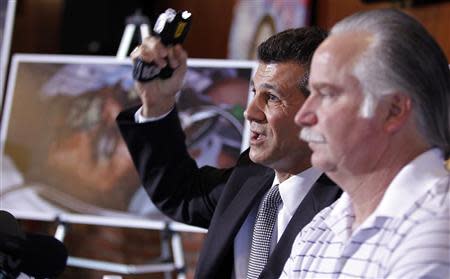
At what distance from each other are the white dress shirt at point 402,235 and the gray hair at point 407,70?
69mm

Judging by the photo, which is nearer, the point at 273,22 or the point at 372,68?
the point at 372,68

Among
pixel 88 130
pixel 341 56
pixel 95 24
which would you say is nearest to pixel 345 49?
pixel 341 56

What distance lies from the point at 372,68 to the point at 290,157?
709 millimetres

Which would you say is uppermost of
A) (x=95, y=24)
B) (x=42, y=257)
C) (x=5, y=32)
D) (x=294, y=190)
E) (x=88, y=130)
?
(x=42, y=257)

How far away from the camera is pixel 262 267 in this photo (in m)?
1.98

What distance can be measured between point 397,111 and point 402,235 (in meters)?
0.21

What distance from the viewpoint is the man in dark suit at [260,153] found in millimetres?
1960

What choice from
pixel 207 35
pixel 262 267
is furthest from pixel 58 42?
pixel 262 267

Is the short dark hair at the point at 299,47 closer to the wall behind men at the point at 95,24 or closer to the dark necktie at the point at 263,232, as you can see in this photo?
the dark necktie at the point at 263,232

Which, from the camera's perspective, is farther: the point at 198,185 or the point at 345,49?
the point at 198,185

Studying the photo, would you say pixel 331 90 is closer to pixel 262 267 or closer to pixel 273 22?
pixel 262 267

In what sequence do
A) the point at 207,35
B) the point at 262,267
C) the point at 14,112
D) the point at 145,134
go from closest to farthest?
1. the point at 262,267
2. the point at 145,134
3. the point at 14,112
4. the point at 207,35

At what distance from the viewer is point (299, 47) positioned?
6.88ft

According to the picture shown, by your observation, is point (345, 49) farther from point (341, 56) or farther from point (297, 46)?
point (297, 46)
